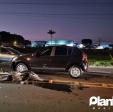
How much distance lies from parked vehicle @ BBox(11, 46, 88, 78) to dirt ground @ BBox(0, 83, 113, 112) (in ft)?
11.2

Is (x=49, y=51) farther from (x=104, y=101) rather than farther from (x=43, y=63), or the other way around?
(x=104, y=101)

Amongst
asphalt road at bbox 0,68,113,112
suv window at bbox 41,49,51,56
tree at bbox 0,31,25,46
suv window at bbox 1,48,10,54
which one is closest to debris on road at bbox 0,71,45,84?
asphalt road at bbox 0,68,113,112

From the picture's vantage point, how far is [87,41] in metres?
166

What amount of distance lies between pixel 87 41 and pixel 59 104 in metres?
158

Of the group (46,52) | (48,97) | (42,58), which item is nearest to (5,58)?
(42,58)

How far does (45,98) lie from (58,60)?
19.0ft

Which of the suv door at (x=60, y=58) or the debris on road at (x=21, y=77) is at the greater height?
the suv door at (x=60, y=58)

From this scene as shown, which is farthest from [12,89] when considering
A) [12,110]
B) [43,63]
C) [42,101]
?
[43,63]

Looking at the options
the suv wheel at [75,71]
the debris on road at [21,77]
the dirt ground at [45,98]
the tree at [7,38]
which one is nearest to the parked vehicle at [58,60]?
the suv wheel at [75,71]

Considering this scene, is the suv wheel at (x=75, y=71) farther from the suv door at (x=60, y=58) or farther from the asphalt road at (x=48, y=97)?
the asphalt road at (x=48, y=97)

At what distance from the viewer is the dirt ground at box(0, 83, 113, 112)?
8286mm

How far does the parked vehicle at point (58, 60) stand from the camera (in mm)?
15242

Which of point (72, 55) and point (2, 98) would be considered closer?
point (2, 98)

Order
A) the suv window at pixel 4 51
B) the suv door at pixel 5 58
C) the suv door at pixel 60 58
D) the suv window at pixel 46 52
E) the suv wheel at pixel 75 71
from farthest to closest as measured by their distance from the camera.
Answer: the suv window at pixel 4 51 → the suv door at pixel 5 58 → the suv window at pixel 46 52 → the suv door at pixel 60 58 → the suv wheel at pixel 75 71
